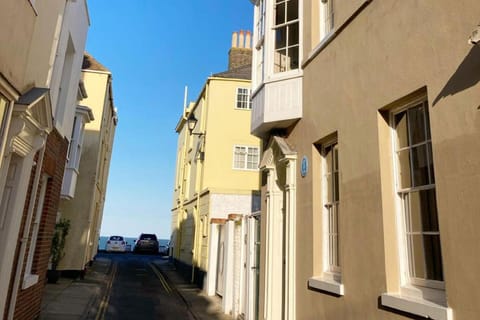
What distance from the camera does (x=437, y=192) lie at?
3.43 meters

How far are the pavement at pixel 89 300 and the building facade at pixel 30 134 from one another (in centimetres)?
158

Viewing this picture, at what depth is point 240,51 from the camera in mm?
21328

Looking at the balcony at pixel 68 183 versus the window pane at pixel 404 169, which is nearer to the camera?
the window pane at pixel 404 169

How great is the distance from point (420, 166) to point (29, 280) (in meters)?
6.54

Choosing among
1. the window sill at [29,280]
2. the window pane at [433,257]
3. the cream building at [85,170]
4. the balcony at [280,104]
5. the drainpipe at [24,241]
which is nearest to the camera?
the window pane at [433,257]

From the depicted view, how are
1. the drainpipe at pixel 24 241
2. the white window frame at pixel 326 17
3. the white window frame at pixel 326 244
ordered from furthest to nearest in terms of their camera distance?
the white window frame at pixel 326 17 → the drainpipe at pixel 24 241 → the white window frame at pixel 326 244

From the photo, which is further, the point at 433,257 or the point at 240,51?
the point at 240,51

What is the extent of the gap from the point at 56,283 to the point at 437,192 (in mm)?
13360

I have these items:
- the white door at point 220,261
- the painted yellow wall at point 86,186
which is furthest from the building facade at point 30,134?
the painted yellow wall at point 86,186

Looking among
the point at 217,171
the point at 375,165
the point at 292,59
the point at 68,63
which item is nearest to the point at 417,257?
the point at 375,165

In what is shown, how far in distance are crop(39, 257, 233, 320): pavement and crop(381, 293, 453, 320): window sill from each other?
252 inches

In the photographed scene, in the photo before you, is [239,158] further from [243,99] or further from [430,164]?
[430,164]

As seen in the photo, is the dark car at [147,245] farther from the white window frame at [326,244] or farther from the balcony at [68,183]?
the white window frame at [326,244]

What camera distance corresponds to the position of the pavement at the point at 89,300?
28.9ft
